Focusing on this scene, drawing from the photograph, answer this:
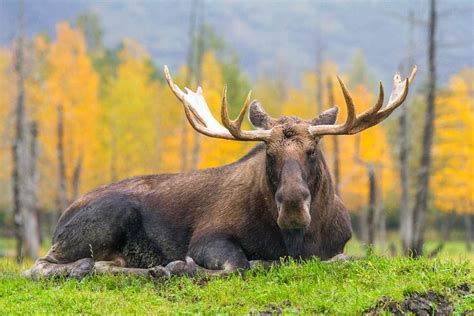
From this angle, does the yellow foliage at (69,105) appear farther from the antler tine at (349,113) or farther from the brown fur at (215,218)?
the antler tine at (349,113)

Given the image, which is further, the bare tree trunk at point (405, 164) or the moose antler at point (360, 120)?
the bare tree trunk at point (405, 164)

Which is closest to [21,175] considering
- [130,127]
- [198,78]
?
[198,78]

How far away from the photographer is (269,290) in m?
6.90

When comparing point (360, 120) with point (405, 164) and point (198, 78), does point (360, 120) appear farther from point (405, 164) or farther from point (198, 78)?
point (198, 78)

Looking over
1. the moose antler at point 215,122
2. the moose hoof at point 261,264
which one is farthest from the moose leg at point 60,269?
the moose antler at point 215,122

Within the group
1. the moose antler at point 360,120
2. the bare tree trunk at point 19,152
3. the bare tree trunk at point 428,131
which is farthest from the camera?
the bare tree trunk at point 19,152

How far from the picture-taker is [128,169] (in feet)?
147

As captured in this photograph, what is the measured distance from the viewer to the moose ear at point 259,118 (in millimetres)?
8688

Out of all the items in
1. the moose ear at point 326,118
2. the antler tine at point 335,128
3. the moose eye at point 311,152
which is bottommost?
the moose eye at point 311,152

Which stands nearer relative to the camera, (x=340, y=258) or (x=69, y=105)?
(x=340, y=258)

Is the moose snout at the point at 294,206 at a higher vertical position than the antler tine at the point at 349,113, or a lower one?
lower

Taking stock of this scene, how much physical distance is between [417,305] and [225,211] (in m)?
3.35

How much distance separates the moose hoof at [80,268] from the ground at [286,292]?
1.03ft

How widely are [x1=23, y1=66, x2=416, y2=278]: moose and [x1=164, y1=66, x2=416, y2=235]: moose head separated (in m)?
0.01
